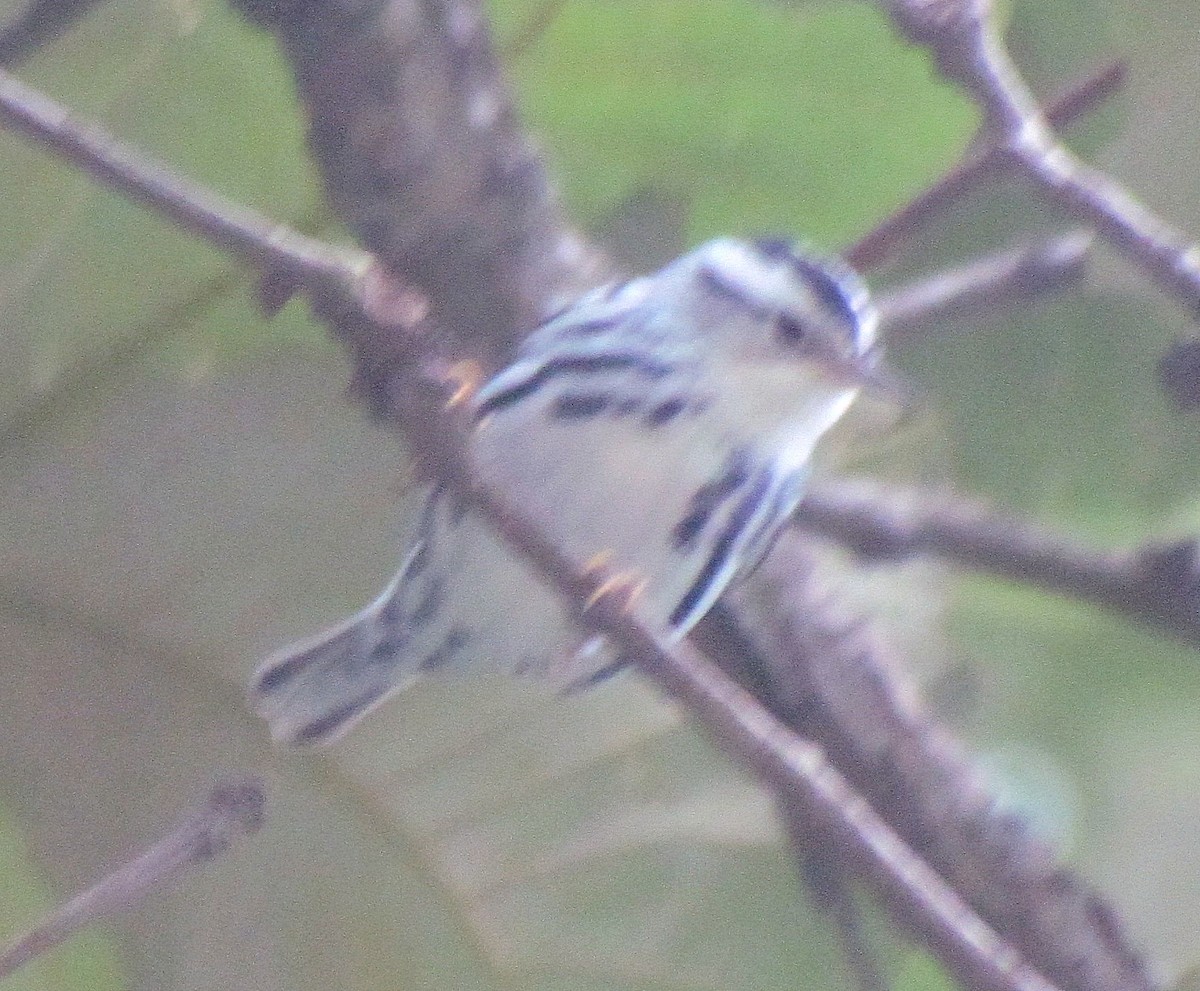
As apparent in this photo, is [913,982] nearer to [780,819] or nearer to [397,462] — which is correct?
[780,819]

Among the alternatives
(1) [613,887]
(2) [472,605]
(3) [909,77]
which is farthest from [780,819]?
(3) [909,77]

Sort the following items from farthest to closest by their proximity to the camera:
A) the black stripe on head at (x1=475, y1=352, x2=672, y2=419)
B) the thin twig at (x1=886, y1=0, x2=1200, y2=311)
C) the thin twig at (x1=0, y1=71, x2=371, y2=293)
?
1. the black stripe on head at (x1=475, y1=352, x2=672, y2=419)
2. the thin twig at (x1=886, y1=0, x2=1200, y2=311)
3. the thin twig at (x1=0, y1=71, x2=371, y2=293)

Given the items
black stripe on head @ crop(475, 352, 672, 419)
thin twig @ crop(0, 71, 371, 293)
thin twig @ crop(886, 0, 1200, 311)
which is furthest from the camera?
black stripe on head @ crop(475, 352, 672, 419)

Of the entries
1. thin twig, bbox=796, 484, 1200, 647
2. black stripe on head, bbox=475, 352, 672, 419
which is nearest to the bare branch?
Answer: black stripe on head, bbox=475, 352, 672, 419

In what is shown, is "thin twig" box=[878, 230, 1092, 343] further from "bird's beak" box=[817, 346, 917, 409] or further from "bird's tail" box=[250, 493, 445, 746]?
"bird's tail" box=[250, 493, 445, 746]

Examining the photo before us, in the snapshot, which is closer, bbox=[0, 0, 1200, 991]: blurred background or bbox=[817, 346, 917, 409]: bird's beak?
bbox=[817, 346, 917, 409]: bird's beak

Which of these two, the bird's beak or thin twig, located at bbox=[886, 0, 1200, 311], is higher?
thin twig, located at bbox=[886, 0, 1200, 311]

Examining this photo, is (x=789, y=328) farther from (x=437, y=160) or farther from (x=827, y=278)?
(x=437, y=160)
